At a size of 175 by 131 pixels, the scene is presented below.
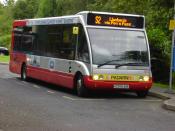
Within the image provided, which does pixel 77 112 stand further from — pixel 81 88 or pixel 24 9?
pixel 24 9

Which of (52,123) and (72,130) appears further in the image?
(52,123)

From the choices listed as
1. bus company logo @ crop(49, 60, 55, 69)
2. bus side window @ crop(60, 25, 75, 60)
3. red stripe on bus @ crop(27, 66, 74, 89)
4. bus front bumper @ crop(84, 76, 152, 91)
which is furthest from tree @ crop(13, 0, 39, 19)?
bus front bumper @ crop(84, 76, 152, 91)

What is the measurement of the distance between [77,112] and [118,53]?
462cm

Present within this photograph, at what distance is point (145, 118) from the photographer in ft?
44.4

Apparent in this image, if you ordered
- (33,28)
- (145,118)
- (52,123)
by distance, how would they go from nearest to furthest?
(52,123)
(145,118)
(33,28)

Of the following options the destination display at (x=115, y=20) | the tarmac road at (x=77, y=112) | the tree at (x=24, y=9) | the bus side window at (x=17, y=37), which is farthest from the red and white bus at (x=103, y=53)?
the tree at (x=24, y=9)

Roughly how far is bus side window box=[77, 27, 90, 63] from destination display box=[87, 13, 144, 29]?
1.48ft

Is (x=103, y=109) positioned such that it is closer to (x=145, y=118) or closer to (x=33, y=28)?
(x=145, y=118)

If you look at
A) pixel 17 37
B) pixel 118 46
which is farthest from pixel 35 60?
pixel 118 46

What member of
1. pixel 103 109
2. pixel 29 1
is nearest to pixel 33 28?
pixel 103 109

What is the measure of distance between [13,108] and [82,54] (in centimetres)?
467

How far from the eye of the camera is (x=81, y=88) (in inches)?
727

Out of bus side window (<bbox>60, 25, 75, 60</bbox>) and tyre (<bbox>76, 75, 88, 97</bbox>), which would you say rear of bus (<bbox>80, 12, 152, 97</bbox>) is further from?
bus side window (<bbox>60, 25, 75, 60</bbox>)

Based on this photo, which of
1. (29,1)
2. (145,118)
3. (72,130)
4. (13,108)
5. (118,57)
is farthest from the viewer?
(29,1)
